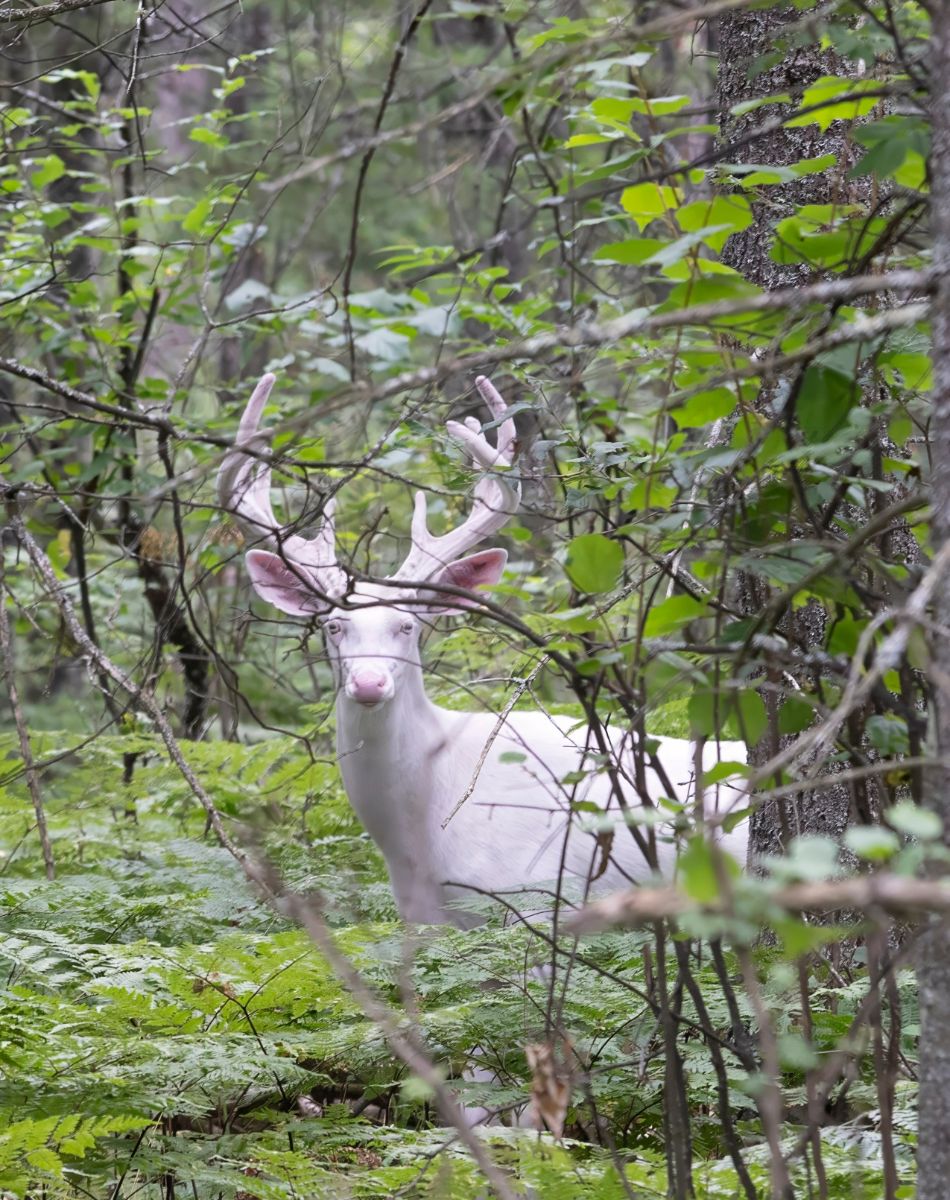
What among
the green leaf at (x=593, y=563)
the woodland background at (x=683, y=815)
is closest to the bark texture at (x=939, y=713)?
the woodland background at (x=683, y=815)

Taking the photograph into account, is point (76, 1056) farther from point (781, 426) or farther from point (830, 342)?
point (830, 342)

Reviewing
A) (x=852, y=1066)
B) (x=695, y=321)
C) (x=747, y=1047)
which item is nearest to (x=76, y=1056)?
(x=747, y=1047)

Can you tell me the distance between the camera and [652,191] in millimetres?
2441

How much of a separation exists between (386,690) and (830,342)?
322cm

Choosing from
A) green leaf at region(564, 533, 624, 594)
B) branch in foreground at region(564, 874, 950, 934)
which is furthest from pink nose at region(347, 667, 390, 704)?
branch in foreground at region(564, 874, 950, 934)

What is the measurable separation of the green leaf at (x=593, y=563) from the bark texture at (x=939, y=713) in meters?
0.69

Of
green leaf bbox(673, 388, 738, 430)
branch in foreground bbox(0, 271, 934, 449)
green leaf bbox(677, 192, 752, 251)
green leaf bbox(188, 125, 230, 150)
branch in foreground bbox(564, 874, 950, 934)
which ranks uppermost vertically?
green leaf bbox(188, 125, 230, 150)

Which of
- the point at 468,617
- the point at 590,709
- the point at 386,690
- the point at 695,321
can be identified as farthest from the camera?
the point at 468,617

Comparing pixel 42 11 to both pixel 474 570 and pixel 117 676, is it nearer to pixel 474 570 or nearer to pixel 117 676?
pixel 117 676

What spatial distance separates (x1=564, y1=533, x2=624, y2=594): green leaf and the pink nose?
253 cm

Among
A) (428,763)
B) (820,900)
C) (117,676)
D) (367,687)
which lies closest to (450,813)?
(428,763)

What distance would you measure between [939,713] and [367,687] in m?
3.22

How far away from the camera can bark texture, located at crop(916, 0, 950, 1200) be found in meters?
1.73

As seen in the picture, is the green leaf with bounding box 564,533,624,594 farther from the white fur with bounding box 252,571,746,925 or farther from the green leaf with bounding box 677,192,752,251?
the white fur with bounding box 252,571,746,925
